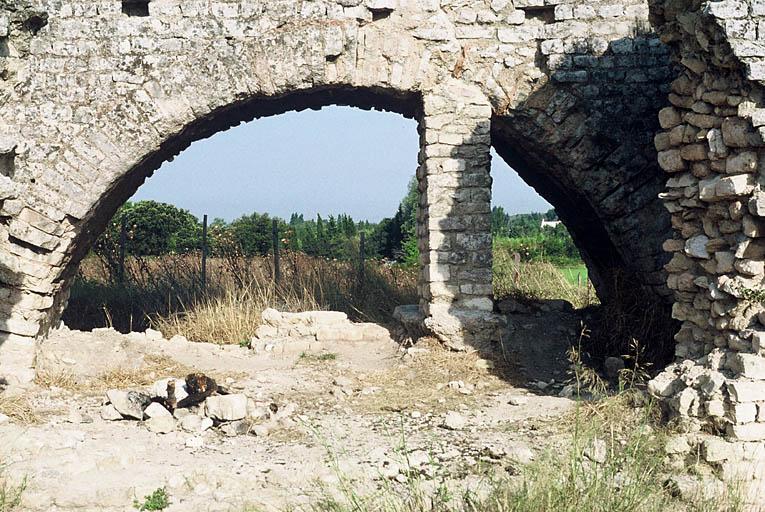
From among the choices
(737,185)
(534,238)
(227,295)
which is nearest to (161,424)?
(227,295)

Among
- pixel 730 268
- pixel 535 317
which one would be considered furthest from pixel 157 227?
pixel 730 268

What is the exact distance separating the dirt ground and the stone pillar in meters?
0.33

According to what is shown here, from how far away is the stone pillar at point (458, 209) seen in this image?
23.4ft

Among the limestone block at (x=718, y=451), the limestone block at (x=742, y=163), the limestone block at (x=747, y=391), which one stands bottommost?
the limestone block at (x=718, y=451)

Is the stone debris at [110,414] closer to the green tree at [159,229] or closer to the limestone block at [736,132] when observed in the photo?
the limestone block at [736,132]

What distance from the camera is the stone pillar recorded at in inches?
280

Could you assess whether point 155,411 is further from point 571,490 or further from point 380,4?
point 380,4

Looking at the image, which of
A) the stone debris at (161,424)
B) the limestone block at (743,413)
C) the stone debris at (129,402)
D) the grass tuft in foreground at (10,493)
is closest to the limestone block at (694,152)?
the limestone block at (743,413)

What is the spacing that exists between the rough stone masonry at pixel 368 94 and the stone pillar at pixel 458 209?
13 mm

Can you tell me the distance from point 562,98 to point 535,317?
2.19m

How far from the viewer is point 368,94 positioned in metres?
7.79

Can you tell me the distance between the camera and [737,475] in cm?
425

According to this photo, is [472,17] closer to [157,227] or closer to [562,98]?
[562,98]

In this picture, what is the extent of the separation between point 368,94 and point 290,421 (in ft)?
11.3
